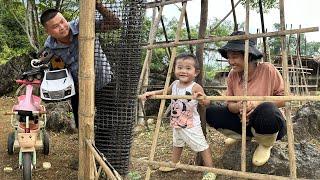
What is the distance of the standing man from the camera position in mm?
3209

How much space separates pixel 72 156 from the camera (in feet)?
14.7

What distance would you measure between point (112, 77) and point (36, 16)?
777cm

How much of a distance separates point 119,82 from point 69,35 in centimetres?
57

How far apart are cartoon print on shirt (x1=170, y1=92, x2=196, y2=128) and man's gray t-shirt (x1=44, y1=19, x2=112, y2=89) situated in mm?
661

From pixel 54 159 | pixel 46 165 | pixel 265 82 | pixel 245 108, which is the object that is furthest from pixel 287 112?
pixel 54 159

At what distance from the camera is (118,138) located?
11.4 ft

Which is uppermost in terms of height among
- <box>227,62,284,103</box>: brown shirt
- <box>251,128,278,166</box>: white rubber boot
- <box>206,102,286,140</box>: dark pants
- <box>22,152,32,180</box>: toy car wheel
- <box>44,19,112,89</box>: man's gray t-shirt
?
<box>44,19,112,89</box>: man's gray t-shirt

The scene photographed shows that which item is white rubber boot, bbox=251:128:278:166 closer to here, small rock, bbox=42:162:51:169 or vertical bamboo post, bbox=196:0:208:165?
vertical bamboo post, bbox=196:0:208:165

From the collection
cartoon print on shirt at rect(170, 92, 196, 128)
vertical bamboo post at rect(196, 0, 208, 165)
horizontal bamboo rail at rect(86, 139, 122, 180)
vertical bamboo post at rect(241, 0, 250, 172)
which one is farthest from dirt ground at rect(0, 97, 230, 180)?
vertical bamboo post at rect(241, 0, 250, 172)

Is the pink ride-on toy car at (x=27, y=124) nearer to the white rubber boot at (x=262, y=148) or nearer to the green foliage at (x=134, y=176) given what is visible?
the green foliage at (x=134, y=176)

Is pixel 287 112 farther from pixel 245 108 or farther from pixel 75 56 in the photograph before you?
pixel 75 56

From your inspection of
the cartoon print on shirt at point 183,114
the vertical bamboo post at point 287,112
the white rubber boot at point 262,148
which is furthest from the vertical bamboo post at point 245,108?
the cartoon print on shirt at point 183,114

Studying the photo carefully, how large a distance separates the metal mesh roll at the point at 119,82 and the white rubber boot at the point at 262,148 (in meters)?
1.07

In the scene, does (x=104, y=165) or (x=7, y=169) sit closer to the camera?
(x=104, y=165)
